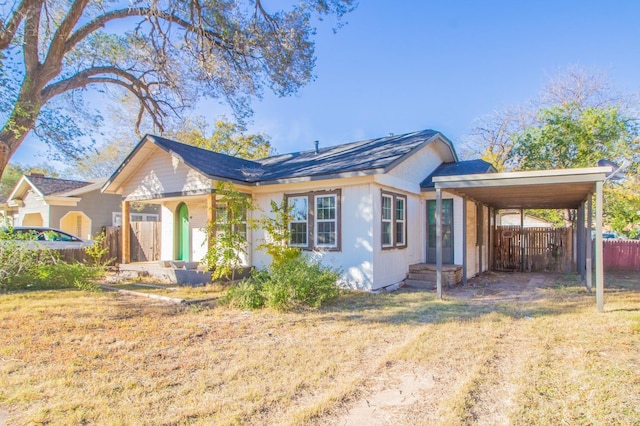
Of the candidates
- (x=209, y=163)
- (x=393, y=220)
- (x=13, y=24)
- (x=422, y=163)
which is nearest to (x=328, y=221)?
(x=393, y=220)

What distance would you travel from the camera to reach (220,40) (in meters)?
11.6

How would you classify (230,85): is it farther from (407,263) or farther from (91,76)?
(407,263)

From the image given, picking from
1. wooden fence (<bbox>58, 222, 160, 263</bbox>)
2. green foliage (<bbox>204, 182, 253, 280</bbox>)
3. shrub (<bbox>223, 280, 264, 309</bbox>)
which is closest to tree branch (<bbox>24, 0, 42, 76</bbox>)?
green foliage (<bbox>204, 182, 253, 280</bbox>)

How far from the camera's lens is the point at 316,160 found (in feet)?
37.6

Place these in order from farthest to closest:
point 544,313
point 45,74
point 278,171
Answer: point 278,171
point 45,74
point 544,313

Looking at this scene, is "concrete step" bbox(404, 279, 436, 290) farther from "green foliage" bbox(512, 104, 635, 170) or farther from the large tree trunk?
the large tree trunk

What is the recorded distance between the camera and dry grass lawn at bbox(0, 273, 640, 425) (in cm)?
322

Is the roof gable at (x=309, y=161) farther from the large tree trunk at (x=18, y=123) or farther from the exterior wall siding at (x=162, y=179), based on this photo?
the large tree trunk at (x=18, y=123)

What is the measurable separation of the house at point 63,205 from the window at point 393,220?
16763 mm

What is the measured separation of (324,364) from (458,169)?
31.7ft

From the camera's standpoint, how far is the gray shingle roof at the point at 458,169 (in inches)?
451

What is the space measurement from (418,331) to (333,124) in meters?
25.7

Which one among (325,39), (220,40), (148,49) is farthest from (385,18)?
(148,49)

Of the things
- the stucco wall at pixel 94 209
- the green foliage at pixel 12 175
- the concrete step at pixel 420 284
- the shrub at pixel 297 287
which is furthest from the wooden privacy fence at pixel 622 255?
the green foliage at pixel 12 175
